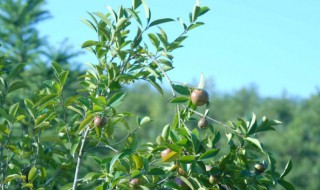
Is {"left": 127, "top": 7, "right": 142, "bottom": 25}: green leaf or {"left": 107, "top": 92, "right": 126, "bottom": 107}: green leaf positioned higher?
{"left": 127, "top": 7, "right": 142, "bottom": 25}: green leaf

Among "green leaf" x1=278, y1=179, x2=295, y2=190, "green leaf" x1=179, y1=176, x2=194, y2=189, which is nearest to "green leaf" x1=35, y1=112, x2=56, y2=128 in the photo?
"green leaf" x1=179, y1=176, x2=194, y2=189

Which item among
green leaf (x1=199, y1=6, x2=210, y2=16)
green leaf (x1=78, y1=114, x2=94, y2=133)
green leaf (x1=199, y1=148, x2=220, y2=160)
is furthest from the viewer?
green leaf (x1=199, y1=6, x2=210, y2=16)

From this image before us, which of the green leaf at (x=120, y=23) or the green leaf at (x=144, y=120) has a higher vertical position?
the green leaf at (x=120, y=23)

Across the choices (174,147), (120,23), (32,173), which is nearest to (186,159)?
(174,147)

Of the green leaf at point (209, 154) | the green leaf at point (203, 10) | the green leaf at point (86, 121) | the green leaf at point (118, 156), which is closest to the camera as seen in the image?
the green leaf at point (209, 154)

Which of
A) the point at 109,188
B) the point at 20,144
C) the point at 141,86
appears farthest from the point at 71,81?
the point at 141,86

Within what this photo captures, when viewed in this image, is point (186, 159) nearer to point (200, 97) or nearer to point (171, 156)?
point (171, 156)

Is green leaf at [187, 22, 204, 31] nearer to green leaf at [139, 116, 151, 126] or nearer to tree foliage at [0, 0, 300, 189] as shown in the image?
tree foliage at [0, 0, 300, 189]

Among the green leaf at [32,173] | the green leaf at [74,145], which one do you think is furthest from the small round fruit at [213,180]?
the green leaf at [32,173]

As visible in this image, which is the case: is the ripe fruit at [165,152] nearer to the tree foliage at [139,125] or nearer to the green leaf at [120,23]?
the tree foliage at [139,125]

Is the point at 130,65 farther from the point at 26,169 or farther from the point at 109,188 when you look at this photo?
the point at 26,169

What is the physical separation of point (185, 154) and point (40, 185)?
2.59 ft

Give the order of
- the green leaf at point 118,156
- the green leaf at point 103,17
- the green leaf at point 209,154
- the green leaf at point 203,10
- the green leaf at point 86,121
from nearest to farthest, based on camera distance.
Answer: the green leaf at point 209,154, the green leaf at point 118,156, the green leaf at point 86,121, the green leaf at point 103,17, the green leaf at point 203,10

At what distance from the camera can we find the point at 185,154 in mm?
2209
